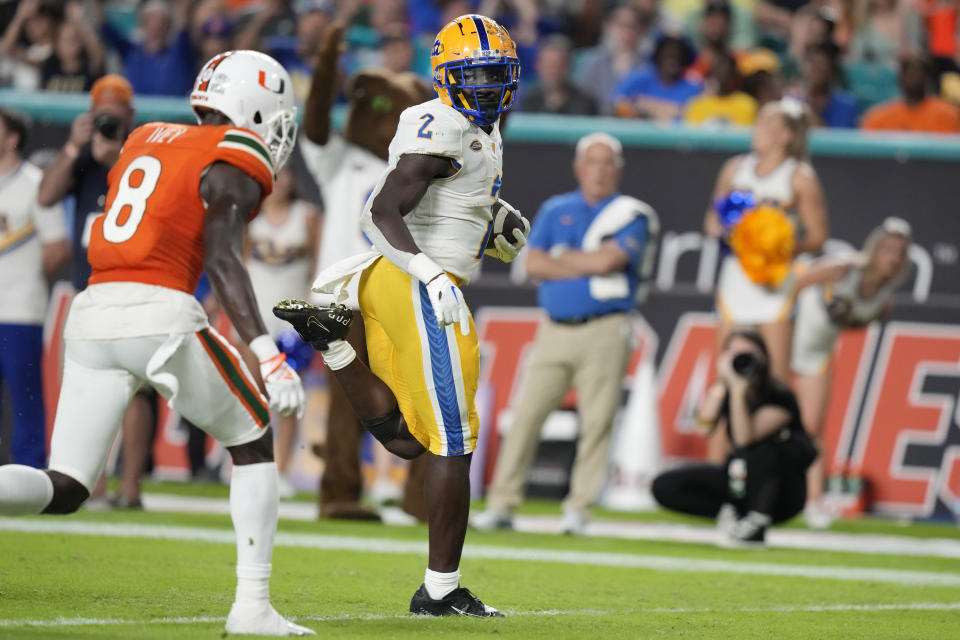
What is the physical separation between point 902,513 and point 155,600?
7003 mm

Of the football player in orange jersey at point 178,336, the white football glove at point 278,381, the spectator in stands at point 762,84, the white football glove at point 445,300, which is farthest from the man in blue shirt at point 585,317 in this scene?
the white football glove at point 278,381

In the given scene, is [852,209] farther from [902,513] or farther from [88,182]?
[88,182]

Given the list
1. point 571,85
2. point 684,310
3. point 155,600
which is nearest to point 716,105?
point 571,85

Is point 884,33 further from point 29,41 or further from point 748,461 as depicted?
point 29,41

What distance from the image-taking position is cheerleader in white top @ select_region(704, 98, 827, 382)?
33.2ft

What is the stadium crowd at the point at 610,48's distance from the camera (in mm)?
12930

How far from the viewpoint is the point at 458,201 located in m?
5.51

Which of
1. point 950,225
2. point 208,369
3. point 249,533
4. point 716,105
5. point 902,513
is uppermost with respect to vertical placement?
point 716,105

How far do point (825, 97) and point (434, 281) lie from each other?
8757mm

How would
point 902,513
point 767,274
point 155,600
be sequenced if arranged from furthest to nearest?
Answer: point 902,513 → point 767,274 → point 155,600

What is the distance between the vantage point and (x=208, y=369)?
15.6 ft

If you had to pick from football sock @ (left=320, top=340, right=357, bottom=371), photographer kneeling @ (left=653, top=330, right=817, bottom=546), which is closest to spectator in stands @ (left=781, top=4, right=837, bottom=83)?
photographer kneeling @ (left=653, top=330, right=817, bottom=546)

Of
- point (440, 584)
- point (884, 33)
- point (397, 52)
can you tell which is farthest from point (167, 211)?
point (884, 33)

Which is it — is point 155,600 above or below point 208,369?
below
